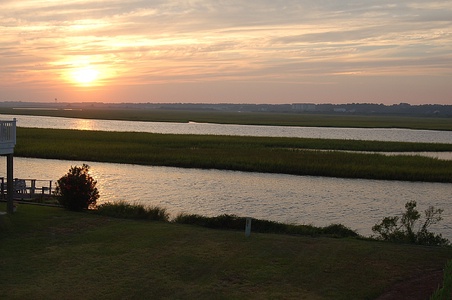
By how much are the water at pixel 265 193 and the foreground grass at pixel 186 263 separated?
895cm

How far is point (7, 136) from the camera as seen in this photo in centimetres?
2214

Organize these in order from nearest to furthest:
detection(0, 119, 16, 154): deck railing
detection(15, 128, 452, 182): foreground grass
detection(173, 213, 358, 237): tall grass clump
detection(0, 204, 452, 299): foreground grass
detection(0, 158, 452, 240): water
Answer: detection(0, 204, 452, 299): foreground grass, detection(0, 119, 16, 154): deck railing, detection(173, 213, 358, 237): tall grass clump, detection(0, 158, 452, 240): water, detection(15, 128, 452, 182): foreground grass

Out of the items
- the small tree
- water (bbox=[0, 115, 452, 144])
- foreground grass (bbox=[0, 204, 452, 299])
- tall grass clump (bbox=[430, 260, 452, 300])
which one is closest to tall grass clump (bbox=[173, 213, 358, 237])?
foreground grass (bbox=[0, 204, 452, 299])

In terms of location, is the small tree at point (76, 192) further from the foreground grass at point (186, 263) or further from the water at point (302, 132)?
the water at point (302, 132)

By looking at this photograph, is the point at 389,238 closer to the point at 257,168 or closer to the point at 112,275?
the point at 112,275

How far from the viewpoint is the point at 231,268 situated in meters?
16.0

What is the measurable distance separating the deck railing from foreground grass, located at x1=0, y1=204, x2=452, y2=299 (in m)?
2.99

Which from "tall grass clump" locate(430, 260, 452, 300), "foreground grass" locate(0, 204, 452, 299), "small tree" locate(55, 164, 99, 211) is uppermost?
"small tree" locate(55, 164, 99, 211)

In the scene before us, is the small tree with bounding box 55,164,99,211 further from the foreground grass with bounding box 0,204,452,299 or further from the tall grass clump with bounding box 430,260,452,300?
the tall grass clump with bounding box 430,260,452,300

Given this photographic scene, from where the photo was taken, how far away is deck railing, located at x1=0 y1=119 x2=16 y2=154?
21859mm

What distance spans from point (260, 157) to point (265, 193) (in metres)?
20.2

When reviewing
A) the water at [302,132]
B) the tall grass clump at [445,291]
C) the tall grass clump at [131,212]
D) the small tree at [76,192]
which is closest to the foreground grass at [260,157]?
the tall grass clump at [131,212]

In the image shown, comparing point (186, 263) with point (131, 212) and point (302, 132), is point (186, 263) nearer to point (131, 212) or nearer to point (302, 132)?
point (131, 212)

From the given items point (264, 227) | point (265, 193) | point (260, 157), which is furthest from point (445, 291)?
point (260, 157)
